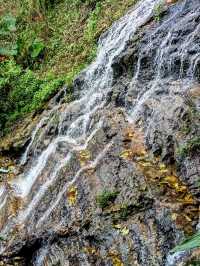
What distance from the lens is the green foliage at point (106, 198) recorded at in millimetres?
6234

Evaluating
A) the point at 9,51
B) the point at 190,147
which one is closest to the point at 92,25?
the point at 9,51

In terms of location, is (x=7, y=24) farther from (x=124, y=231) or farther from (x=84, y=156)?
(x=124, y=231)

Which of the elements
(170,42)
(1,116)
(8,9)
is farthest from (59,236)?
(8,9)

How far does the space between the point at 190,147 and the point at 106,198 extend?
132cm

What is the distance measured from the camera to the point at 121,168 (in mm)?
6582

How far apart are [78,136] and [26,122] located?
2706mm

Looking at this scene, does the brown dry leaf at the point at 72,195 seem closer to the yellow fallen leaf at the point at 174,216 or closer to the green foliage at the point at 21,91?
the yellow fallen leaf at the point at 174,216

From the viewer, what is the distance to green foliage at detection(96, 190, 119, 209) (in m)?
6.23

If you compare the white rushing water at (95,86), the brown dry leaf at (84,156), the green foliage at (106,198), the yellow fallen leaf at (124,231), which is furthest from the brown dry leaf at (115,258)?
the white rushing water at (95,86)

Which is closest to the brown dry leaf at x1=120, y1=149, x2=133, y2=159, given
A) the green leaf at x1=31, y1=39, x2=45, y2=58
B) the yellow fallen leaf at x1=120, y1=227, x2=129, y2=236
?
the yellow fallen leaf at x1=120, y1=227, x2=129, y2=236

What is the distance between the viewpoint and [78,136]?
8.66 meters

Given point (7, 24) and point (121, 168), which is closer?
point (121, 168)

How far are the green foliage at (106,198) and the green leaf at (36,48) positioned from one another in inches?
311

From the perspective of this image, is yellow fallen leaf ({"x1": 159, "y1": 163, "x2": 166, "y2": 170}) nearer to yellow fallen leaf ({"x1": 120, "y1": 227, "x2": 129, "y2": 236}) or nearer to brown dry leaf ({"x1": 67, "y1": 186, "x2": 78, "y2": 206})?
yellow fallen leaf ({"x1": 120, "y1": 227, "x2": 129, "y2": 236})
